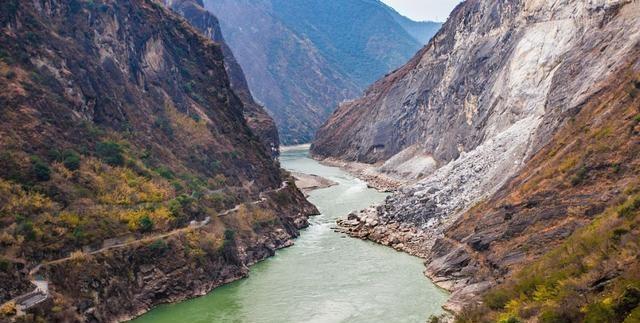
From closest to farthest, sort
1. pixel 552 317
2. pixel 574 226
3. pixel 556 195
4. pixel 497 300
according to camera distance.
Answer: pixel 552 317, pixel 497 300, pixel 574 226, pixel 556 195

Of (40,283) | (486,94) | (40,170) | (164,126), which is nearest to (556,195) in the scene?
(40,283)

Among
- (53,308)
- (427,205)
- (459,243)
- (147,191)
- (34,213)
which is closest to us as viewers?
(53,308)

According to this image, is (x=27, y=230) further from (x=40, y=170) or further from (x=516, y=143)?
(x=516, y=143)

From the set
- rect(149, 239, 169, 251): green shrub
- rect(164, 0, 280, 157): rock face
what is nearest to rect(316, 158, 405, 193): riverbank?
rect(164, 0, 280, 157): rock face

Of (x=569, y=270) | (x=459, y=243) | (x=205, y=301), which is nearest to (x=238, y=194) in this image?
(x=205, y=301)

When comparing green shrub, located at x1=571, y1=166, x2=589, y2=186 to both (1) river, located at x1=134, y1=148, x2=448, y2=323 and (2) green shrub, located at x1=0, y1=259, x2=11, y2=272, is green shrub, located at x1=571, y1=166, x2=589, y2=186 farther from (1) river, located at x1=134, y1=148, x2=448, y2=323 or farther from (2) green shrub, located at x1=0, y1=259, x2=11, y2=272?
(2) green shrub, located at x1=0, y1=259, x2=11, y2=272

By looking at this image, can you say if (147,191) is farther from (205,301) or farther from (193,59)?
(193,59)

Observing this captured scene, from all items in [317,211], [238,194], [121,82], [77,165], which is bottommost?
[317,211]
